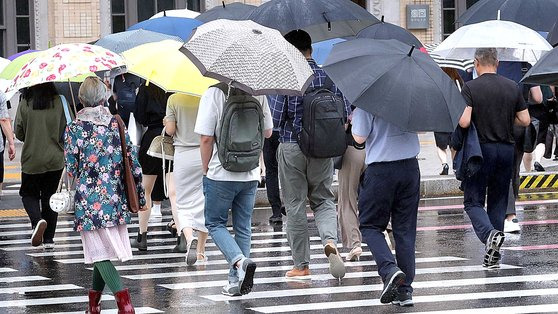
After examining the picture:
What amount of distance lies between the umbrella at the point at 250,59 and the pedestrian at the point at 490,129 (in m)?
1.80

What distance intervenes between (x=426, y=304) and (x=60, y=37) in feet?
69.3

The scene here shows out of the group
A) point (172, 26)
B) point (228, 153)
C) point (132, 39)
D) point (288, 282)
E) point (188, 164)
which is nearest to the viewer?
point (228, 153)

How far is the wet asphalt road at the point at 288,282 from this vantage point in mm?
10258

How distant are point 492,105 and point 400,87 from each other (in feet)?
7.34

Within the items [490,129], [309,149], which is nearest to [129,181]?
[309,149]

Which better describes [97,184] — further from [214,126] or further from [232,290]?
[232,290]

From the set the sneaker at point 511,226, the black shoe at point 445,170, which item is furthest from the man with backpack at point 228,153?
the black shoe at point 445,170

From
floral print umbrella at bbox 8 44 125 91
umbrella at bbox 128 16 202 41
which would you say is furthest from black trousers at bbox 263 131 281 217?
floral print umbrella at bbox 8 44 125 91

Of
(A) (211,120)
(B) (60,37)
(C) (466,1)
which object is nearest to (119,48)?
(A) (211,120)

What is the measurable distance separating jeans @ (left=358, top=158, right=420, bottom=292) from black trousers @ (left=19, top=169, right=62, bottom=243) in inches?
193

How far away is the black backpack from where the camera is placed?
1098cm

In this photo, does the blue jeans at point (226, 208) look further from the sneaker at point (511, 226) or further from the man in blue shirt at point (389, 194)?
the sneaker at point (511, 226)

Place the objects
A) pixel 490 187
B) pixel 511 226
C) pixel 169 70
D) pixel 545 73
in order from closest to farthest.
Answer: pixel 545 73 < pixel 490 187 < pixel 169 70 < pixel 511 226

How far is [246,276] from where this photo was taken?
33.8 ft
